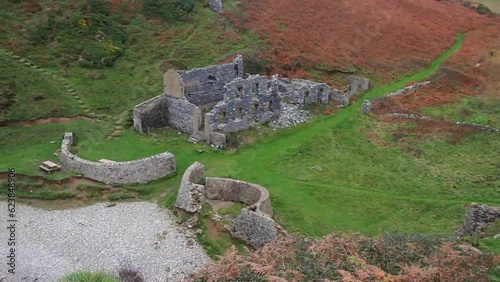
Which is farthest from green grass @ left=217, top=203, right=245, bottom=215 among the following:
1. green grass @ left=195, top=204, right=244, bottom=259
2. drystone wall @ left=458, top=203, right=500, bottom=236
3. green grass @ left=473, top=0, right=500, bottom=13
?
green grass @ left=473, top=0, right=500, bottom=13

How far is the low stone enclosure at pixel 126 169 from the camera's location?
128 ft

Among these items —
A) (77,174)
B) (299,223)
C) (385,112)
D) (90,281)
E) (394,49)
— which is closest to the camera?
Result: (90,281)

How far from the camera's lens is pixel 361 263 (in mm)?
19703

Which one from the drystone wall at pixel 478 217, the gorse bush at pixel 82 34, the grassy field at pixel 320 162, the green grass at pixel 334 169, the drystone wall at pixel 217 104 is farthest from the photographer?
the gorse bush at pixel 82 34

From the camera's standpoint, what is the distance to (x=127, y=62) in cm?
5812

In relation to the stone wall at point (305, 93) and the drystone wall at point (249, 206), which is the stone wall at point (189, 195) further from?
the stone wall at point (305, 93)

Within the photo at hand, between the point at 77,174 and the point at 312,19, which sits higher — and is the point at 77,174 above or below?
below

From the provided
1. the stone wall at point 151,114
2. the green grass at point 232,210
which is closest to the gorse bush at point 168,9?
the stone wall at point 151,114

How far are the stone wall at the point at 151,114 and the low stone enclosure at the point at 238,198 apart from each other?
9764mm

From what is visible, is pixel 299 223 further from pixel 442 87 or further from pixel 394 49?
pixel 394 49

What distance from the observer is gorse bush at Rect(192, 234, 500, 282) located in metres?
19.2

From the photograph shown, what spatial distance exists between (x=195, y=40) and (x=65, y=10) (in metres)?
15.7

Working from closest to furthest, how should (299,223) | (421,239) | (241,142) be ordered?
(421,239), (299,223), (241,142)

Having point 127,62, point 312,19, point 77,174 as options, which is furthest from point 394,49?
point 77,174
